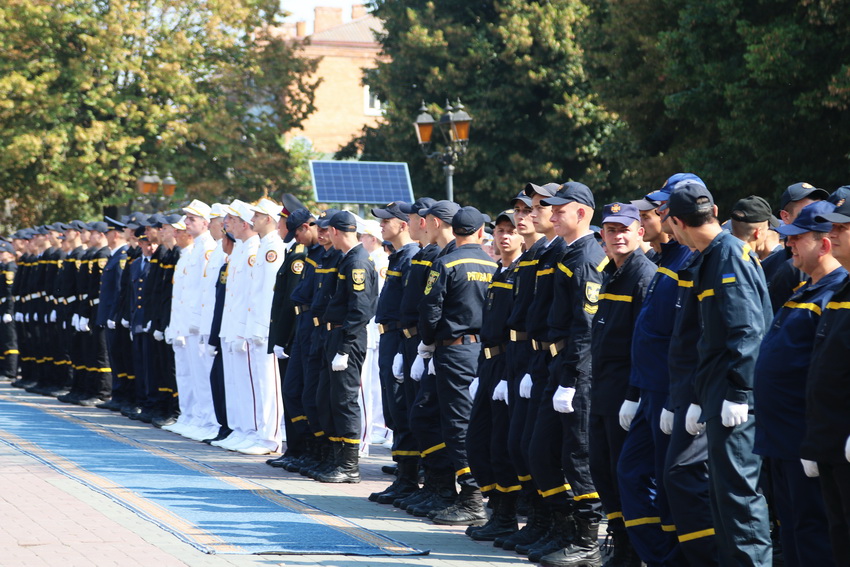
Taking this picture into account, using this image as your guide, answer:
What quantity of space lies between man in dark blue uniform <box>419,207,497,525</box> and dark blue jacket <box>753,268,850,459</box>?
3782mm

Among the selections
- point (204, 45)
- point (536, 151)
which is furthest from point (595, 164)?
point (204, 45)

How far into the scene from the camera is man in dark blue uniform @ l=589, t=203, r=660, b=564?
7.59 meters

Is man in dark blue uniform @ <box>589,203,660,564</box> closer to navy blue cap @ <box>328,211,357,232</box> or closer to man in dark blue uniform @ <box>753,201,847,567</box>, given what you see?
man in dark blue uniform @ <box>753,201,847,567</box>

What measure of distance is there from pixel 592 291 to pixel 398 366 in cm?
320

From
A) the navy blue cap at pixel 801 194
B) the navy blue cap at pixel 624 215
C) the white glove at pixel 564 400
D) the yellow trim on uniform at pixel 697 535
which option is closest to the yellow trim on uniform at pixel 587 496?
the white glove at pixel 564 400

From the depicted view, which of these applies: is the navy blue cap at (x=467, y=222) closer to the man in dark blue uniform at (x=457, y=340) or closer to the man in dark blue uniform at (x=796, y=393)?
the man in dark blue uniform at (x=457, y=340)

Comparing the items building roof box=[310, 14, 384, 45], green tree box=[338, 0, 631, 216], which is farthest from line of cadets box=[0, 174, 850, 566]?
building roof box=[310, 14, 384, 45]

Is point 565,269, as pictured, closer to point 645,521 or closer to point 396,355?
point 645,521

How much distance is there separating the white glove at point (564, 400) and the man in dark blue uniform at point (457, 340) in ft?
6.26

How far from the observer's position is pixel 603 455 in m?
7.68

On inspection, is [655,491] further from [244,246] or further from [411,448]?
[244,246]

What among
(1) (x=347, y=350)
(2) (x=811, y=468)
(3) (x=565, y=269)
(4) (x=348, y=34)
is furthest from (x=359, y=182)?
Answer: (4) (x=348, y=34)

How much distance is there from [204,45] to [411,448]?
34644 millimetres

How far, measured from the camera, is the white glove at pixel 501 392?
8903 mm
